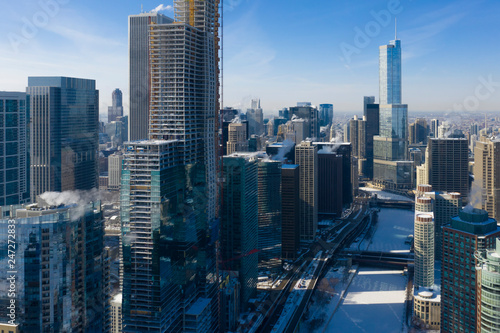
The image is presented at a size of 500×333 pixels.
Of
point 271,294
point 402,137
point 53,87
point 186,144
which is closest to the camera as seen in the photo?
point 186,144

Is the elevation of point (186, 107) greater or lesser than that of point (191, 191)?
greater

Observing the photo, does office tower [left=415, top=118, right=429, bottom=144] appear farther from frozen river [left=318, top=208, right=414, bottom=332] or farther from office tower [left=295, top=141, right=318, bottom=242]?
office tower [left=295, top=141, right=318, bottom=242]

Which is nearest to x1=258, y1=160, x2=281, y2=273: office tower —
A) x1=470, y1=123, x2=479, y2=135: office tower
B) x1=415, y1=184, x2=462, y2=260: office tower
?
x1=415, y1=184, x2=462, y2=260: office tower

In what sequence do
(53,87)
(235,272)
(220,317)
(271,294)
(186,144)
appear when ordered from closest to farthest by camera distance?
(186,144) < (220,317) < (235,272) < (271,294) < (53,87)

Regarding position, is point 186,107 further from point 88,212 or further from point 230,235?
point 230,235

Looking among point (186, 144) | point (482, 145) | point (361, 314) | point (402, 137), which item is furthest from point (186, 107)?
point (402, 137)

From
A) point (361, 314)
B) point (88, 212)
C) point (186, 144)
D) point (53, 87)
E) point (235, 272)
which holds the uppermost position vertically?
point (53, 87)

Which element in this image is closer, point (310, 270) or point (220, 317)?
point (220, 317)

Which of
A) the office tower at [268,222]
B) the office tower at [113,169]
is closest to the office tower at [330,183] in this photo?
the office tower at [268,222]

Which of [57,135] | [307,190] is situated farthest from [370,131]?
[57,135]
